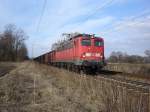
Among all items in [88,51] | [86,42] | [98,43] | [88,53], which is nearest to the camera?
[88,53]

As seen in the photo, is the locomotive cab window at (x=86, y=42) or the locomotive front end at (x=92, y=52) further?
the locomotive cab window at (x=86, y=42)

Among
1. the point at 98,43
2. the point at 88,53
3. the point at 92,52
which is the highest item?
the point at 98,43

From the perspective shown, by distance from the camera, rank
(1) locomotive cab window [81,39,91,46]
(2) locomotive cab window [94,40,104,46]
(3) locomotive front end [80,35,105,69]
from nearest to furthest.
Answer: (3) locomotive front end [80,35,105,69] → (1) locomotive cab window [81,39,91,46] → (2) locomotive cab window [94,40,104,46]

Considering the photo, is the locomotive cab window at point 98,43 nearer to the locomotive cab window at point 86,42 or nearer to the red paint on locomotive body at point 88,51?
the red paint on locomotive body at point 88,51

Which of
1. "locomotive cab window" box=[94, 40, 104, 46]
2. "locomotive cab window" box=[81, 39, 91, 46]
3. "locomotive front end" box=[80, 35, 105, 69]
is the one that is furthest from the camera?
"locomotive cab window" box=[94, 40, 104, 46]

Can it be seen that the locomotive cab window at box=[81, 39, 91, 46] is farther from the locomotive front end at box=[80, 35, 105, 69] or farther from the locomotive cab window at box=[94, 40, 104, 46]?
the locomotive cab window at box=[94, 40, 104, 46]

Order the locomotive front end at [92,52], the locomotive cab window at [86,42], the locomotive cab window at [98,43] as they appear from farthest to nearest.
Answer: the locomotive cab window at [98,43]
the locomotive cab window at [86,42]
the locomotive front end at [92,52]

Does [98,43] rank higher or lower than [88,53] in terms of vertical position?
higher

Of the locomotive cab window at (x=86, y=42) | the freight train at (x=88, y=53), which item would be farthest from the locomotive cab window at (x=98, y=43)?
the locomotive cab window at (x=86, y=42)

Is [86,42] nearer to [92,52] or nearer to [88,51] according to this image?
[88,51]

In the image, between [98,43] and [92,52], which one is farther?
[98,43]

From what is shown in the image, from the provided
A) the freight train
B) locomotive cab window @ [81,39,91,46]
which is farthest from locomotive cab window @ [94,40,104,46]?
locomotive cab window @ [81,39,91,46]

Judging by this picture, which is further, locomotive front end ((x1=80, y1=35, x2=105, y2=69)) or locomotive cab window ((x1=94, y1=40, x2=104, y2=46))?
locomotive cab window ((x1=94, y1=40, x2=104, y2=46))

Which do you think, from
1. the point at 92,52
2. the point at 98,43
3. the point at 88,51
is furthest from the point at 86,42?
the point at 98,43
